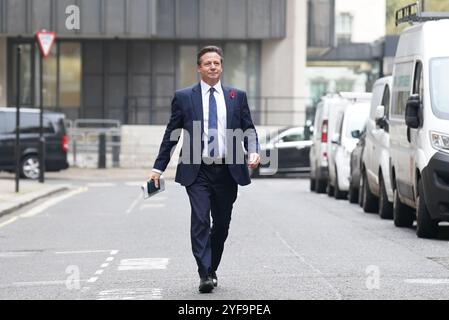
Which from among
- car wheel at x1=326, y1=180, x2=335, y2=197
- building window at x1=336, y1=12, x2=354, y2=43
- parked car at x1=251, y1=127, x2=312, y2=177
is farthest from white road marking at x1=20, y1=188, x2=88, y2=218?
building window at x1=336, y1=12, x2=354, y2=43

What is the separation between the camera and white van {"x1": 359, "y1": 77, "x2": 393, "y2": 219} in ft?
67.9

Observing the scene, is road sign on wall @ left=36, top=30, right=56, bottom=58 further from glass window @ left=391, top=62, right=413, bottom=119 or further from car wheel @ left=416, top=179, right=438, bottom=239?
car wheel @ left=416, top=179, right=438, bottom=239

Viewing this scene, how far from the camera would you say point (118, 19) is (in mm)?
46031

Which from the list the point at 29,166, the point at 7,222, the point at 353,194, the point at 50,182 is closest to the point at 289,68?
the point at 50,182

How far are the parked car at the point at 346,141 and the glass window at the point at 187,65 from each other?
70.4ft

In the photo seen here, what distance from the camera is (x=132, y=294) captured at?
35.3ft

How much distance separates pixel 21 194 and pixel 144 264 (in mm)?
14307

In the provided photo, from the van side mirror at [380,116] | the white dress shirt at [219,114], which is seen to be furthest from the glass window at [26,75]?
the white dress shirt at [219,114]

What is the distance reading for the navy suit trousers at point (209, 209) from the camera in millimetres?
10945

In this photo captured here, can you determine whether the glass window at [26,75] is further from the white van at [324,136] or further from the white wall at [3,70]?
the white van at [324,136]

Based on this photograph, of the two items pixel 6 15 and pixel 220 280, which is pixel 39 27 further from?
pixel 220 280

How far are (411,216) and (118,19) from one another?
28.5m

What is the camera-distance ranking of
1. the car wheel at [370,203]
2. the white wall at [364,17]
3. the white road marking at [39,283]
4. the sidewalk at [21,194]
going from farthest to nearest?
the white wall at [364,17] < the sidewalk at [21,194] < the car wheel at [370,203] < the white road marking at [39,283]

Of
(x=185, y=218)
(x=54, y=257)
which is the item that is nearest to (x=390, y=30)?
(x=185, y=218)
